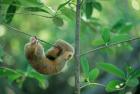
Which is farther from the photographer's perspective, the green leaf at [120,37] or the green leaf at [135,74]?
the green leaf at [120,37]

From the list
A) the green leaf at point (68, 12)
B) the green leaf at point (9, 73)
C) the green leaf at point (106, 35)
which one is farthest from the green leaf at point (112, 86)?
the green leaf at point (9, 73)

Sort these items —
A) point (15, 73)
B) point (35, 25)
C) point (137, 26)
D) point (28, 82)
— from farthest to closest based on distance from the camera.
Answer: point (35, 25)
point (28, 82)
point (137, 26)
point (15, 73)

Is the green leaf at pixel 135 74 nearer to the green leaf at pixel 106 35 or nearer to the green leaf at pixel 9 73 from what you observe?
the green leaf at pixel 106 35

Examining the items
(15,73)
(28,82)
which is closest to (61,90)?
(28,82)

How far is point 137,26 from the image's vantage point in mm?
5020

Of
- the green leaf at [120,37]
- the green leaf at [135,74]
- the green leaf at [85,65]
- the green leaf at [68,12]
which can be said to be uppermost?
the green leaf at [68,12]

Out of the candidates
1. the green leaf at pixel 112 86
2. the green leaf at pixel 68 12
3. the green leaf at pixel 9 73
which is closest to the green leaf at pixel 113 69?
the green leaf at pixel 112 86

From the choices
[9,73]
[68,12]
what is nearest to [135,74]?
[68,12]

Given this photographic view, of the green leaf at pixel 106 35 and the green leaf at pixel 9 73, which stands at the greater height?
the green leaf at pixel 106 35

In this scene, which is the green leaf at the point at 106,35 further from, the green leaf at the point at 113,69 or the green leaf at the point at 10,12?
the green leaf at the point at 10,12

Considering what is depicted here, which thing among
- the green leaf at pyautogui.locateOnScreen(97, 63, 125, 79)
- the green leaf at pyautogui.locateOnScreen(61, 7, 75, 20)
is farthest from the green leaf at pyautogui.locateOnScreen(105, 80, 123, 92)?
the green leaf at pyautogui.locateOnScreen(61, 7, 75, 20)

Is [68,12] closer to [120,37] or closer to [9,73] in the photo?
[120,37]

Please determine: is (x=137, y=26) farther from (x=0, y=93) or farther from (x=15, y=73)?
(x=15, y=73)

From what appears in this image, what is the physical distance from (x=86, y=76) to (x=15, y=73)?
47cm
